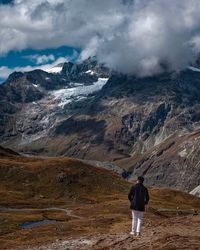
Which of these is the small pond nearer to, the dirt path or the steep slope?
the steep slope

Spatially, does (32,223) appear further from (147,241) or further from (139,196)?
(147,241)

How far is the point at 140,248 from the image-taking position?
40406 millimetres

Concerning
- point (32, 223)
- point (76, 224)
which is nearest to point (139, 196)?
point (76, 224)

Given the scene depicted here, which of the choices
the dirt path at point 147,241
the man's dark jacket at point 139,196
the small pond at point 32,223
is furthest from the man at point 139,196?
the small pond at point 32,223

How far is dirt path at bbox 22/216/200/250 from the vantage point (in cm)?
4025

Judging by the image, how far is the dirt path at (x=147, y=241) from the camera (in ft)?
132

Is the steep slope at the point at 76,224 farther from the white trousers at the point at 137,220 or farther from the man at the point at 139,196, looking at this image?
the man at the point at 139,196

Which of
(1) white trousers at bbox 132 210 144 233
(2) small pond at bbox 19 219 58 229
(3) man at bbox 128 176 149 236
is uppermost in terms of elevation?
(3) man at bbox 128 176 149 236

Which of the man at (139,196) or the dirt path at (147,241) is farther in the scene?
the man at (139,196)

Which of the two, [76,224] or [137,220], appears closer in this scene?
[137,220]

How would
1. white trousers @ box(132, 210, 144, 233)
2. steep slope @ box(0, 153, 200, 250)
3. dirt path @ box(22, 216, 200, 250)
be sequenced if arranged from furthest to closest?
steep slope @ box(0, 153, 200, 250) < white trousers @ box(132, 210, 144, 233) < dirt path @ box(22, 216, 200, 250)

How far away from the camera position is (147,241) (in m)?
42.4

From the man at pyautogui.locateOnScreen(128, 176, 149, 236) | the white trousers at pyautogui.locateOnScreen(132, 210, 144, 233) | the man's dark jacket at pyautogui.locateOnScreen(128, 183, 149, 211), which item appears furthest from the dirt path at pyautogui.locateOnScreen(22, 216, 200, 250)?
the man's dark jacket at pyautogui.locateOnScreen(128, 183, 149, 211)

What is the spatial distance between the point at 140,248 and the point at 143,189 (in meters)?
5.59
